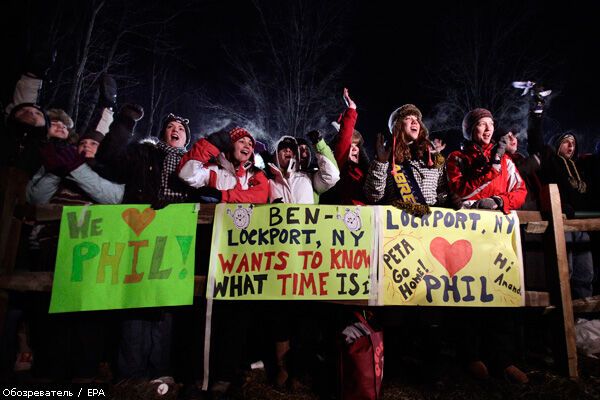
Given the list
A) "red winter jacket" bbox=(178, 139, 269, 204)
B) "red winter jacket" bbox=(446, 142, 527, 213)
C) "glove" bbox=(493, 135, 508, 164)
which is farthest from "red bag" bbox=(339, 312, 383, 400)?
"glove" bbox=(493, 135, 508, 164)

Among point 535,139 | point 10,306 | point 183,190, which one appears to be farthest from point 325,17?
point 10,306

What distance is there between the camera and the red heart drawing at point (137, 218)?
Result: 10.8 feet

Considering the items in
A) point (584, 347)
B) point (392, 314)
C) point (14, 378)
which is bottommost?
point (14, 378)

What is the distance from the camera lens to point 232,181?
392 centimetres

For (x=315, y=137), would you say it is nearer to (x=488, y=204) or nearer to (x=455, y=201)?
(x=455, y=201)

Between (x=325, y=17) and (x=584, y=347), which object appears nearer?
(x=584, y=347)

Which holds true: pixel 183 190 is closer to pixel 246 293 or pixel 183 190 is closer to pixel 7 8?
pixel 246 293

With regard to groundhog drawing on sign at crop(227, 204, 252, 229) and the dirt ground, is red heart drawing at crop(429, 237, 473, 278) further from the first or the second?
groundhog drawing on sign at crop(227, 204, 252, 229)

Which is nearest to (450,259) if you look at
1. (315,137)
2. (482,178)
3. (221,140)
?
(482,178)

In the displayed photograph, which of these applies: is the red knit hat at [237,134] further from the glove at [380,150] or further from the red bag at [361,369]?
the red bag at [361,369]

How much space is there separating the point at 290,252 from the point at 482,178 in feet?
7.09

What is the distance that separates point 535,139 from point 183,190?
15.6 feet

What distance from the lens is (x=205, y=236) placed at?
11.8ft

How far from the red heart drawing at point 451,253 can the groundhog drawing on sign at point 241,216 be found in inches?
69.1
